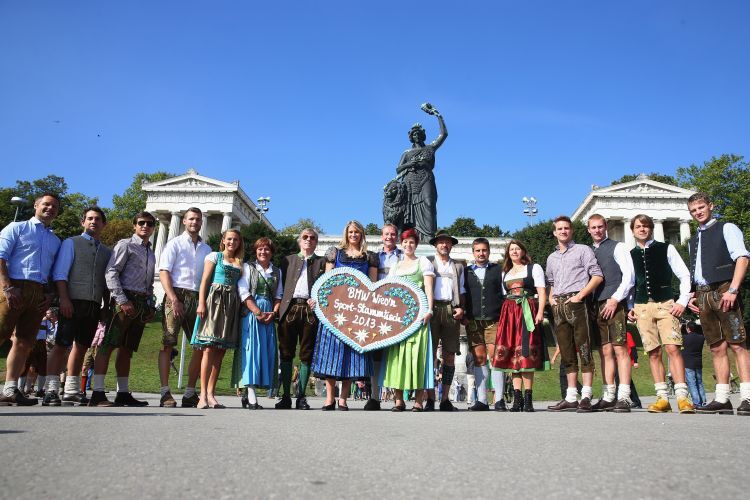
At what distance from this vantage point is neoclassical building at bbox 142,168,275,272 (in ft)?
239

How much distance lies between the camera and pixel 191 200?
74.2m

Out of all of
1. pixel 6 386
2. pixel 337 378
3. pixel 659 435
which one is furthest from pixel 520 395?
pixel 6 386

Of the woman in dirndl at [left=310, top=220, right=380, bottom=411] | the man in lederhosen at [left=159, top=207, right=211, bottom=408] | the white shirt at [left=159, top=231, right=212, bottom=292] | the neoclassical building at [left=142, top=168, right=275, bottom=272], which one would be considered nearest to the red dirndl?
the woman in dirndl at [left=310, top=220, right=380, bottom=411]

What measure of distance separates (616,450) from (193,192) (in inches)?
2985

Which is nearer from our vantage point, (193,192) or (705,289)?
(705,289)

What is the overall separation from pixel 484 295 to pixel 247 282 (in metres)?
3.17

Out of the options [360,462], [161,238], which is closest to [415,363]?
[360,462]

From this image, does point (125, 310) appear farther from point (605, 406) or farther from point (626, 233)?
point (626, 233)

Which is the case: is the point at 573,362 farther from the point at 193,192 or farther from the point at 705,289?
the point at 193,192

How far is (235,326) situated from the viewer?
7098mm

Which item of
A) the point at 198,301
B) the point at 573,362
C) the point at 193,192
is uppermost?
the point at 193,192

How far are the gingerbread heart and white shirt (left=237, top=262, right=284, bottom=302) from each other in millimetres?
749

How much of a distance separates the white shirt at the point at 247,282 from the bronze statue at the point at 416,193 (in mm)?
13140

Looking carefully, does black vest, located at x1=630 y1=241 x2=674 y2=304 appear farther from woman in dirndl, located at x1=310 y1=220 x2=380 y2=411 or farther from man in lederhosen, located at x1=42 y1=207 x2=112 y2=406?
man in lederhosen, located at x1=42 y1=207 x2=112 y2=406
